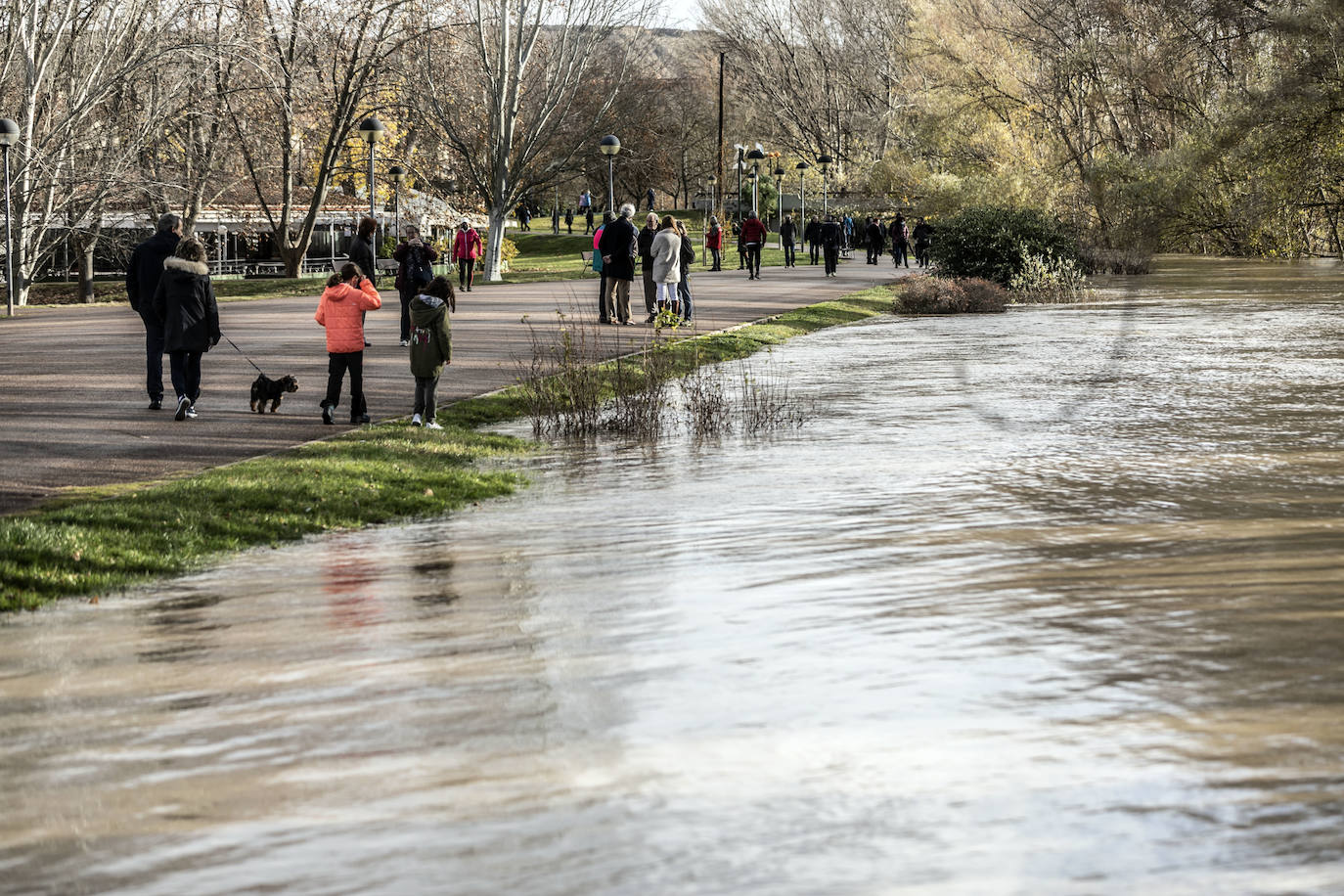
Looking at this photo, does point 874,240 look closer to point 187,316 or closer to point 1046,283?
point 1046,283

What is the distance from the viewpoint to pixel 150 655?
733 centimetres

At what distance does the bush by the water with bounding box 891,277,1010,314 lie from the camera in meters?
33.5

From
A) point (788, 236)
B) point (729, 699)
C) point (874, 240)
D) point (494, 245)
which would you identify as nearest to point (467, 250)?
point (494, 245)

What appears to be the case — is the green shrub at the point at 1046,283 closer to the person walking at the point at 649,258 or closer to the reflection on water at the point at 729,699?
the person walking at the point at 649,258

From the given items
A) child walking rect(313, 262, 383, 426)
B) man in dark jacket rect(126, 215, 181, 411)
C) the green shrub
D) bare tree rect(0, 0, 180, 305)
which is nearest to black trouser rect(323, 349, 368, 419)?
child walking rect(313, 262, 383, 426)

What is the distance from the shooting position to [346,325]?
13.8m

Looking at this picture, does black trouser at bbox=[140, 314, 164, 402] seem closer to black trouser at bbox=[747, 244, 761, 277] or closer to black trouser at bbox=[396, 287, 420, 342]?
black trouser at bbox=[396, 287, 420, 342]

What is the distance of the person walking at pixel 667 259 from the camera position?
2419 centimetres

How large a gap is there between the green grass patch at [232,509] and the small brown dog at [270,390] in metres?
1.42

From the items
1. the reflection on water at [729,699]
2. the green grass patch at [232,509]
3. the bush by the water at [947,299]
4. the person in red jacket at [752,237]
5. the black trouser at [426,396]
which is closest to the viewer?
the reflection on water at [729,699]

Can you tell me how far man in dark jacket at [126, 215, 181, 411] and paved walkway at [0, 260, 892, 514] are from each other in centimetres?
32

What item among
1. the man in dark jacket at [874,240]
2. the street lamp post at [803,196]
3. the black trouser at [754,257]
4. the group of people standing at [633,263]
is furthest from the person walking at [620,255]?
the street lamp post at [803,196]

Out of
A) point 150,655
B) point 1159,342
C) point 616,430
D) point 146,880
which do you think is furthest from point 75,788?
point 1159,342

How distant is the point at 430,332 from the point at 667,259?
10795 millimetres
